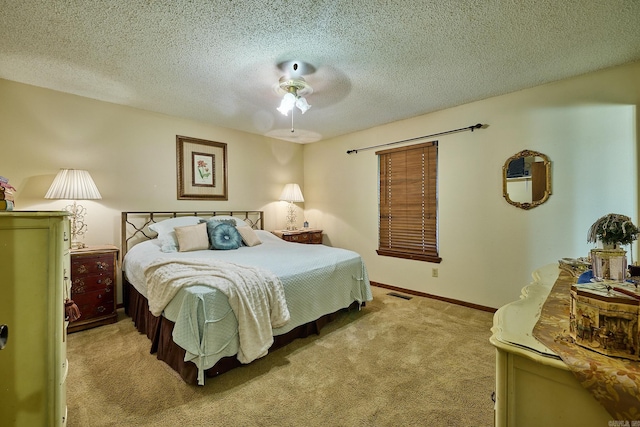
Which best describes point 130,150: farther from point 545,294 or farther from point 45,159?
point 545,294

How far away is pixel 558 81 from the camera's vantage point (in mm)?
2729

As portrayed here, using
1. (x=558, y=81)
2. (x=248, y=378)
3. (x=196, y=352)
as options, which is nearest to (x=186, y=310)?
(x=196, y=352)

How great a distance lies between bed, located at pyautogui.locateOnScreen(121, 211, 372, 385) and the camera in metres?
1.84

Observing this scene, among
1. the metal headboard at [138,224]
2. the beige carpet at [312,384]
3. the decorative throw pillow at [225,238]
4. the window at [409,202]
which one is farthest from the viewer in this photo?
the window at [409,202]

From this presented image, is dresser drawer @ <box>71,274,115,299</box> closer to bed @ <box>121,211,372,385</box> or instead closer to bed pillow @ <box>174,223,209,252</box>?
bed @ <box>121,211,372,385</box>

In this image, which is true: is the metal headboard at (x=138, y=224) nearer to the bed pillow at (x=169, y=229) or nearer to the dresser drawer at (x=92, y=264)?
the bed pillow at (x=169, y=229)

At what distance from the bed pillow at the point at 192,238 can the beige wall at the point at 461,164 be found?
763 mm

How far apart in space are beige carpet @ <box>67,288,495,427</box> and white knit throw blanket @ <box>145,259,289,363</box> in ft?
0.87

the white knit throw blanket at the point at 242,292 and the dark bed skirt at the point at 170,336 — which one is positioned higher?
the white knit throw blanket at the point at 242,292

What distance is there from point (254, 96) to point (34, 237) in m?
2.44

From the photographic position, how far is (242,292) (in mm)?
1947

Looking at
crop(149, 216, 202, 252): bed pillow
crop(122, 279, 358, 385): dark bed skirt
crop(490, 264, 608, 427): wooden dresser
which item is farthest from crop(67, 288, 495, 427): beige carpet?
crop(490, 264, 608, 427): wooden dresser

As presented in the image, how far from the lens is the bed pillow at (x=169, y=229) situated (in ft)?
10.2

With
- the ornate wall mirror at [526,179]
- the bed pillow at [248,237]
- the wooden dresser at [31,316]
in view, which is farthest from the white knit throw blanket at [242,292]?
the ornate wall mirror at [526,179]
